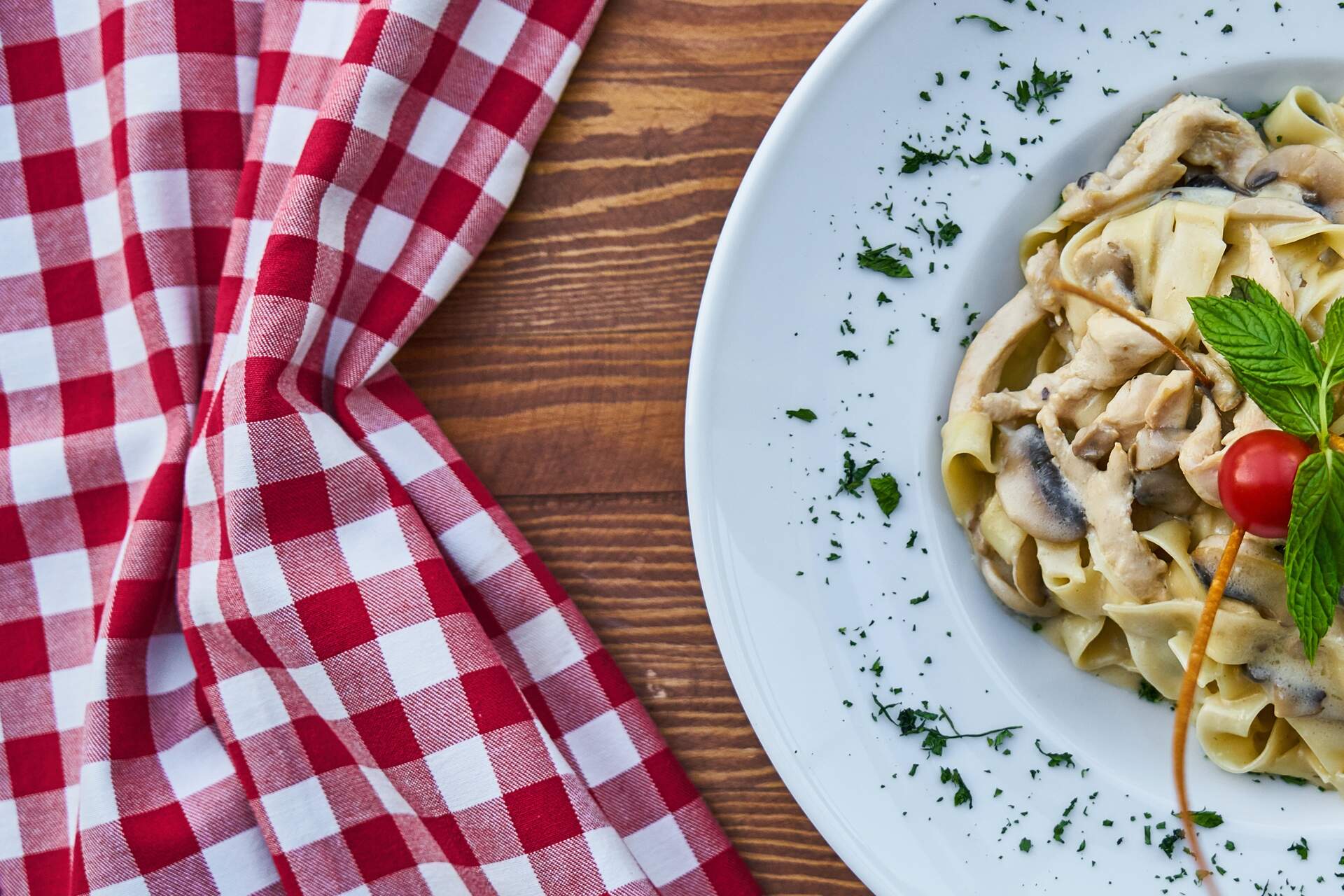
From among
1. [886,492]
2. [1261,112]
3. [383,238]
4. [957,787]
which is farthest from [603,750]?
[1261,112]

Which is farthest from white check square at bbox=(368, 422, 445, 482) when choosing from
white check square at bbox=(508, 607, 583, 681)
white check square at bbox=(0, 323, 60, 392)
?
white check square at bbox=(0, 323, 60, 392)

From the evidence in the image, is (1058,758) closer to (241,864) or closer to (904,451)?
(904,451)

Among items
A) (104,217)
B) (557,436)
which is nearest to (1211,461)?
(557,436)

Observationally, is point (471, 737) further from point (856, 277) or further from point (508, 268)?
point (856, 277)

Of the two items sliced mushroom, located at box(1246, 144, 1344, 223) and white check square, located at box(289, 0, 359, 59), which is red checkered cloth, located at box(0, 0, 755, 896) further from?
sliced mushroom, located at box(1246, 144, 1344, 223)

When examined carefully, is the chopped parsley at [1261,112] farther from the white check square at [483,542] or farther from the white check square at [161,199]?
the white check square at [161,199]
